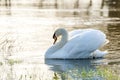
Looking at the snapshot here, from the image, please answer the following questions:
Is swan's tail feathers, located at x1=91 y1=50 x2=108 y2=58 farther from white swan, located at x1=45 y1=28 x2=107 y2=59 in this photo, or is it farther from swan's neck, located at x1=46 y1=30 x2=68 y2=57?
swan's neck, located at x1=46 y1=30 x2=68 y2=57

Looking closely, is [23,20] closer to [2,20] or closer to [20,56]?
[2,20]

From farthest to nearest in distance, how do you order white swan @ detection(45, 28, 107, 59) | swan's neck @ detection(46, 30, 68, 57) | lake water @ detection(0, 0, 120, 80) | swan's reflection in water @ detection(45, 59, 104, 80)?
1. swan's neck @ detection(46, 30, 68, 57)
2. white swan @ detection(45, 28, 107, 59)
3. swan's reflection in water @ detection(45, 59, 104, 80)
4. lake water @ detection(0, 0, 120, 80)

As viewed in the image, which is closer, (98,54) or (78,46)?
(78,46)

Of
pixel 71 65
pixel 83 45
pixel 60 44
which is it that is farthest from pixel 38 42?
pixel 71 65

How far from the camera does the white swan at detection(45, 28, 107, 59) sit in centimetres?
1547

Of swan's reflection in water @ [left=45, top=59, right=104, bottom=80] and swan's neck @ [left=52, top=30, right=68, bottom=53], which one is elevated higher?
swan's neck @ [left=52, top=30, right=68, bottom=53]

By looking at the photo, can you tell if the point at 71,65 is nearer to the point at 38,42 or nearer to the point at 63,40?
the point at 63,40

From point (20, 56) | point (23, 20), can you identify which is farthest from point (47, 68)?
point (23, 20)

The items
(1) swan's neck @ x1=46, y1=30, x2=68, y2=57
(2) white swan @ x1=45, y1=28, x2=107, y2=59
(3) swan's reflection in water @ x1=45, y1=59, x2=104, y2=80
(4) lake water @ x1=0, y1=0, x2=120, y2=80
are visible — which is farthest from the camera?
(1) swan's neck @ x1=46, y1=30, x2=68, y2=57

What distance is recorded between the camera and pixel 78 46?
1550cm

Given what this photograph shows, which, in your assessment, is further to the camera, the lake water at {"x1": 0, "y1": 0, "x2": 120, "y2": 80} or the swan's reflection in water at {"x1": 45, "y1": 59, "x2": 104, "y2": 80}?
the swan's reflection in water at {"x1": 45, "y1": 59, "x2": 104, "y2": 80}

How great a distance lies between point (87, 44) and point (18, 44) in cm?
280

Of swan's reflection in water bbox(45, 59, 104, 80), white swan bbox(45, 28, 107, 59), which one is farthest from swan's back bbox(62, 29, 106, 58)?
swan's reflection in water bbox(45, 59, 104, 80)

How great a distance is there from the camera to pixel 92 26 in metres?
24.9
